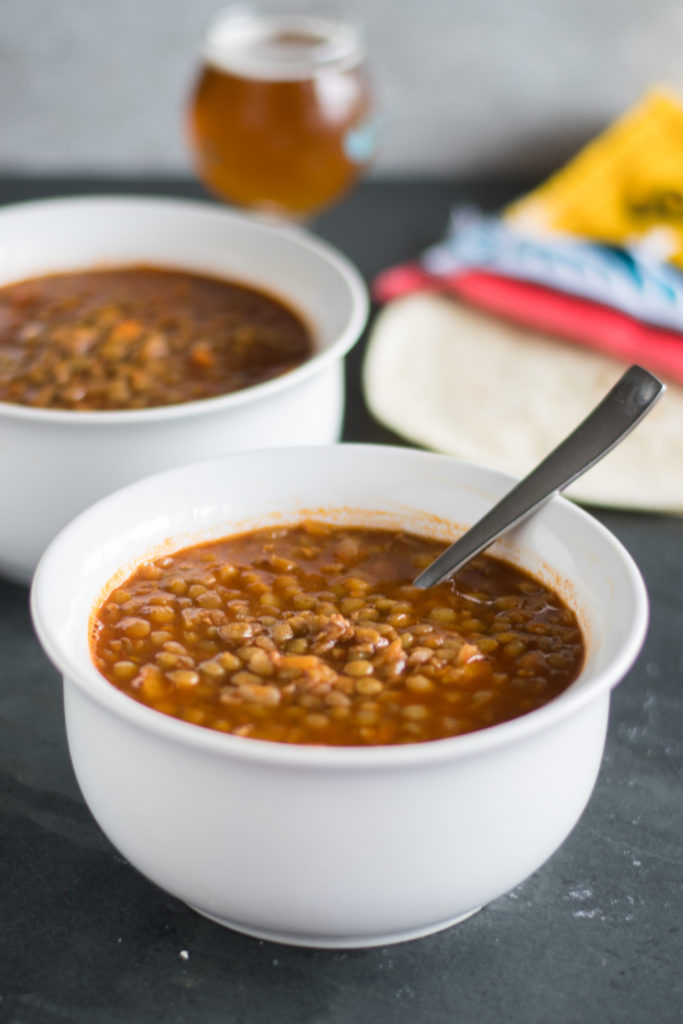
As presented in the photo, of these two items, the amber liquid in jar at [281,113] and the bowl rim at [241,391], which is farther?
the amber liquid in jar at [281,113]

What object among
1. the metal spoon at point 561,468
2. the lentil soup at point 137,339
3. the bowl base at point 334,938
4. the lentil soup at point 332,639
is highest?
the metal spoon at point 561,468

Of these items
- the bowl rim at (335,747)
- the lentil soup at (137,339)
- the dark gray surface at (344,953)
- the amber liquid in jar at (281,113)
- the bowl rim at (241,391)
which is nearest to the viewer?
the bowl rim at (335,747)

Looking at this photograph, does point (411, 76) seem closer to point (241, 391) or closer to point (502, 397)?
point (502, 397)

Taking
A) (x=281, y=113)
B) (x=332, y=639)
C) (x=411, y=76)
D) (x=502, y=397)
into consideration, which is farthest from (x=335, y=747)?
(x=411, y=76)

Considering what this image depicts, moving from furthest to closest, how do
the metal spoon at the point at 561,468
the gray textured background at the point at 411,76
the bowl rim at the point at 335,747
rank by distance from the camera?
the gray textured background at the point at 411,76 < the metal spoon at the point at 561,468 < the bowl rim at the point at 335,747

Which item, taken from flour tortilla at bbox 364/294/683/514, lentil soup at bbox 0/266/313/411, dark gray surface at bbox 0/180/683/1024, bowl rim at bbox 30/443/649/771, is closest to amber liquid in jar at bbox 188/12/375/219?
flour tortilla at bbox 364/294/683/514

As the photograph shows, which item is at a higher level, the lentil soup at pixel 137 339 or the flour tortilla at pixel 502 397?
the lentil soup at pixel 137 339

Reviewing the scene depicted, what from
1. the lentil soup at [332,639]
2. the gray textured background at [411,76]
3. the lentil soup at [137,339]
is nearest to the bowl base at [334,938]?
the lentil soup at [332,639]

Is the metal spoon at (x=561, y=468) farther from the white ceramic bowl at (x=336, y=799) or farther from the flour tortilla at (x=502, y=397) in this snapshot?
the flour tortilla at (x=502, y=397)
